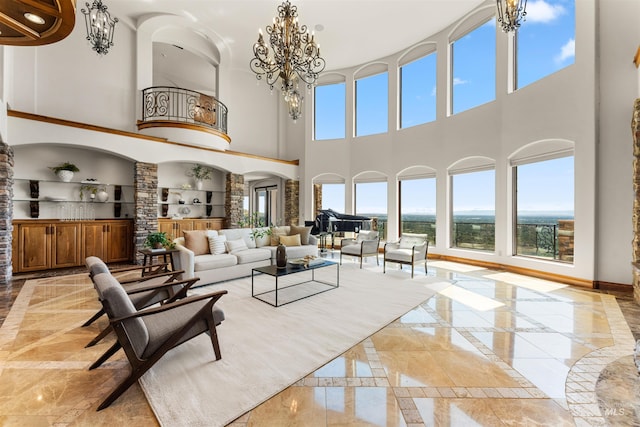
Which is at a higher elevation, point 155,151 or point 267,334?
point 155,151

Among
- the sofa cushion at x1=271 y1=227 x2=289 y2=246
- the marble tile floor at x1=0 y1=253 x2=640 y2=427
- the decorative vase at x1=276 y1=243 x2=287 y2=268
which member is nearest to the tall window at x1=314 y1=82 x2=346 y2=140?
the sofa cushion at x1=271 y1=227 x2=289 y2=246

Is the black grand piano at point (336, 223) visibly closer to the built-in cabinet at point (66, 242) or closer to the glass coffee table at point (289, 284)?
the glass coffee table at point (289, 284)

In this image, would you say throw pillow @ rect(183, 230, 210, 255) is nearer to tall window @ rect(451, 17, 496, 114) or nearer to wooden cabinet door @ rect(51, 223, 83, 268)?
wooden cabinet door @ rect(51, 223, 83, 268)

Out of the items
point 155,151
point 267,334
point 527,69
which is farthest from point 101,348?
point 527,69

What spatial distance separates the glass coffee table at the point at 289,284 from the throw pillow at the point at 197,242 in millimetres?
1112

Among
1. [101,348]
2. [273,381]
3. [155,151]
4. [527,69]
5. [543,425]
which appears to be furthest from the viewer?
[155,151]

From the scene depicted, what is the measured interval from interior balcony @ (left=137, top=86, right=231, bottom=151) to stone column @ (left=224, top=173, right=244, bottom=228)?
1026 mm

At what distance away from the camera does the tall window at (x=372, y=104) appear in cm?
872

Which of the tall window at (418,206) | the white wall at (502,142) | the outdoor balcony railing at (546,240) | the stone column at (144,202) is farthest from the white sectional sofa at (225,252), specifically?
the outdoor balcony railing at (546,240)

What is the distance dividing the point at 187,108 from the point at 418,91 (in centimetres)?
651

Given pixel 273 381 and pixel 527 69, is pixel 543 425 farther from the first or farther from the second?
pixel 527 69

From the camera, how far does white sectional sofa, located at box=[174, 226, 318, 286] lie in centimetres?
453

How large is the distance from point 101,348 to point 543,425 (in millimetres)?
3544

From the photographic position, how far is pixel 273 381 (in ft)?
6.79
